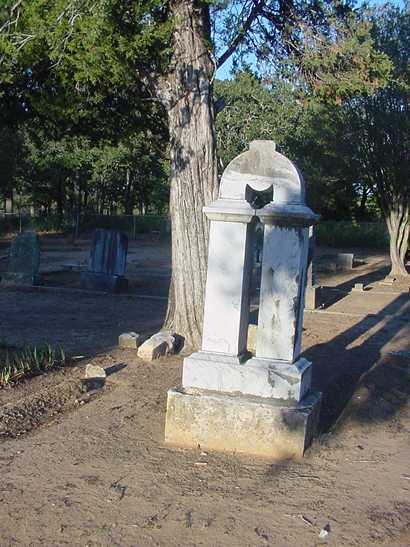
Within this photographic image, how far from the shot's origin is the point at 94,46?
27.3 ft

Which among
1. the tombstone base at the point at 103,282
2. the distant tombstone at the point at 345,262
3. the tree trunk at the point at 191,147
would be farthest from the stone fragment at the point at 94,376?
the distant tombstone at the point at 345,262

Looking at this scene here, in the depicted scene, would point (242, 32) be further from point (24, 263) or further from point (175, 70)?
point (24, 263)

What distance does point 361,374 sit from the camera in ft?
27.8

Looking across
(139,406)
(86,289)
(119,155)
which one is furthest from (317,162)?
(139,406)

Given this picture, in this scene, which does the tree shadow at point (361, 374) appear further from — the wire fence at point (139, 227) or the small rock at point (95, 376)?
the wire fence at point (139, 227)

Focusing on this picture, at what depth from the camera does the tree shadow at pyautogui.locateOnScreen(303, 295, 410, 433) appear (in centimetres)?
696

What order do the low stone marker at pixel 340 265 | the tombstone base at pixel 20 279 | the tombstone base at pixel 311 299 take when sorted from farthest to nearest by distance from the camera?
the low stone marker at pixel 340 265 < the tombstone base at pixel 20 279 < the tombstone base at pixel 311 299

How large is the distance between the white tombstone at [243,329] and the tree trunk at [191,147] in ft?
11.1

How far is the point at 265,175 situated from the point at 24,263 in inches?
491

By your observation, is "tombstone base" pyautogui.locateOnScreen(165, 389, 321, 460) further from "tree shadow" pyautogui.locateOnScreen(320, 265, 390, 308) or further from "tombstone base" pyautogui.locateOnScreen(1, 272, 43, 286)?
"tombstone base" pyautogui.locateOnScreen(1, 272, 43, 286)

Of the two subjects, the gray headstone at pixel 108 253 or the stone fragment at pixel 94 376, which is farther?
the gray headstone at pixel 108 253

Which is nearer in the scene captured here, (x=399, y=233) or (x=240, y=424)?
(x=240, y=424)

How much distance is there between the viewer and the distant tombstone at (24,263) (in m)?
17.0

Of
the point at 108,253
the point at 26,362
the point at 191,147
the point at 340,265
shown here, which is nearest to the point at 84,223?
the point at 340,265
